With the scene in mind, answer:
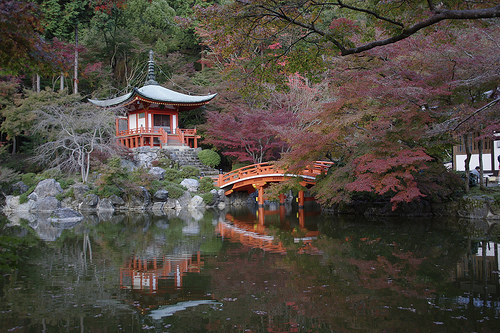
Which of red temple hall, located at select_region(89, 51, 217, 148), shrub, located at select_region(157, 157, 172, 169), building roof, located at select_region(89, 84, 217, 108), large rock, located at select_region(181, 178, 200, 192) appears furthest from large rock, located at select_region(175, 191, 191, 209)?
building roof, located at select_region(89, 84, 217, 108)

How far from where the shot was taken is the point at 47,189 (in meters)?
16.6

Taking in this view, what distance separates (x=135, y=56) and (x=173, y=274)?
23864 millimetres

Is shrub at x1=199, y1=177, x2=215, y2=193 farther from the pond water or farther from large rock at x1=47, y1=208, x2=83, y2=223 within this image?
the pond water

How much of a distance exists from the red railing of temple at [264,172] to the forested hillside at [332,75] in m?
0.79

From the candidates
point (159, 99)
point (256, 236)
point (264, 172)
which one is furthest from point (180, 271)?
point (159, 99)

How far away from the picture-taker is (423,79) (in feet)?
34.7

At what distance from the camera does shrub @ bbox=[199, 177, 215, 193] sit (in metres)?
18.3

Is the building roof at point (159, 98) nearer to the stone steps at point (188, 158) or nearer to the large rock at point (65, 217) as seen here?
the stone steps at point (188, 158)

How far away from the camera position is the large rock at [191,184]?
60.0 feet

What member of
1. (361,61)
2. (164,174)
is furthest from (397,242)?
(164,174)

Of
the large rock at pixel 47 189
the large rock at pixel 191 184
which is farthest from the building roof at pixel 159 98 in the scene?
the large rock at pixel 47 189

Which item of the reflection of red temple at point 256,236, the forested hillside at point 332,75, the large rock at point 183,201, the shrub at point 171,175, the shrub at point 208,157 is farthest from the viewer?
the shrub at point 208,157

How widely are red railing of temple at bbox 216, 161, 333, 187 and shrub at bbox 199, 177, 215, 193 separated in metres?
0.44

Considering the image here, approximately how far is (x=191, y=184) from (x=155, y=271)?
1224 centimetres
